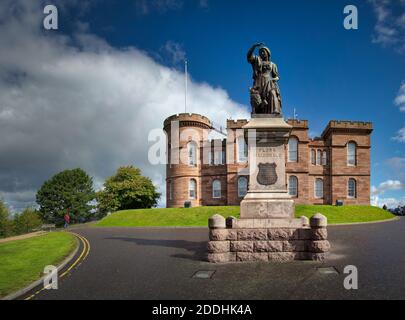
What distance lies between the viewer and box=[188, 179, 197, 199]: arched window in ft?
129

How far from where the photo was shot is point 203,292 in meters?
6.14

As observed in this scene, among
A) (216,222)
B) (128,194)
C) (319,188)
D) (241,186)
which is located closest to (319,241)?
(216,222)

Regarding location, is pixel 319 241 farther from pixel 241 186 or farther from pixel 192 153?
pixel 192 153

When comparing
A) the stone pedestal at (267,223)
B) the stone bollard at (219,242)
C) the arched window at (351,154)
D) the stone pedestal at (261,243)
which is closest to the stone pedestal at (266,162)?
the stone pedestal at (267,223)

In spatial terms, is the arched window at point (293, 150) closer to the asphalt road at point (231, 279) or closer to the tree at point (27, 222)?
the asphalt road at point (231, 279)

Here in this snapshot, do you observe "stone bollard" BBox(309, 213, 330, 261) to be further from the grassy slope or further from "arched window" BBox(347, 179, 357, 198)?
"arched window" BBox(347, 179, 357, 198)

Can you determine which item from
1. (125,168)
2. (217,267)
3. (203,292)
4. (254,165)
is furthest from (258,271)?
(125,168)

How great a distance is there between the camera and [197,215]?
29.6 meters

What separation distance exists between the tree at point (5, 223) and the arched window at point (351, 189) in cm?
5988

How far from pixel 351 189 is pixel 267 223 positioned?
3547 centimetres

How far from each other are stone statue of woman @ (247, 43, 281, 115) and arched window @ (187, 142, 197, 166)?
2890 cm

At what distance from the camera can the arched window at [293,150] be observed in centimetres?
3816

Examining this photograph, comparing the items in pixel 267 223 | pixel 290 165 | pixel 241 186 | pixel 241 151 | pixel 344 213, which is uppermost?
pixel 241 151
